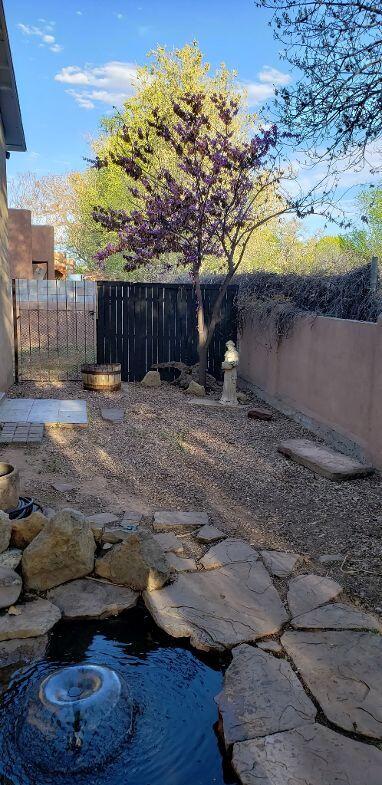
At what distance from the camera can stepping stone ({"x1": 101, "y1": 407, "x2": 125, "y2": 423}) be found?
8250mm

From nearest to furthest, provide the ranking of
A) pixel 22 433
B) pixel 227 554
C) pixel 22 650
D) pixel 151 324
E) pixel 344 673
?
pixel 344 673 < pixel 22 650 < pixel 227 554 < pixel 22 433 < pixel 151 324

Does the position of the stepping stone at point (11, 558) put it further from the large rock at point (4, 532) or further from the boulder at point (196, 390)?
the boulder at point (196, 390)

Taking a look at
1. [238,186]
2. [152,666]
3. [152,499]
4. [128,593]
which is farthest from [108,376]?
[152,666]

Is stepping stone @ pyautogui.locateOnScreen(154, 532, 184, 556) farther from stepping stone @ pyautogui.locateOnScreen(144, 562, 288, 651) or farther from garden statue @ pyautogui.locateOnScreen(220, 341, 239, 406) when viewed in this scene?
garden statue @ pyautogui.locateOnScreen(220, 341, 239, 406)

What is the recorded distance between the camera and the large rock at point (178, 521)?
4691mm

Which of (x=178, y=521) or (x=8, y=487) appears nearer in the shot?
(x=8, y=487)

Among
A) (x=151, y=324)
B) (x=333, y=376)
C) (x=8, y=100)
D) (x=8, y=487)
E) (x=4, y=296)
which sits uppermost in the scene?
(x=8, y=100)

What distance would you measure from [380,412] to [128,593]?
3.56m

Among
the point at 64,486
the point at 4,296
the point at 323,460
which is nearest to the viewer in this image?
the point at 64,486

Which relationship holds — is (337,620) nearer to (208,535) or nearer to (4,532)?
(208,535)

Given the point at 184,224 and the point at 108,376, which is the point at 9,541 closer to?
the point at 108,376

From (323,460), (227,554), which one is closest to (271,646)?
(227,554)

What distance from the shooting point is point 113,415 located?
27.9 feet

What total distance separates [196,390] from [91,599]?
7.21 meters
